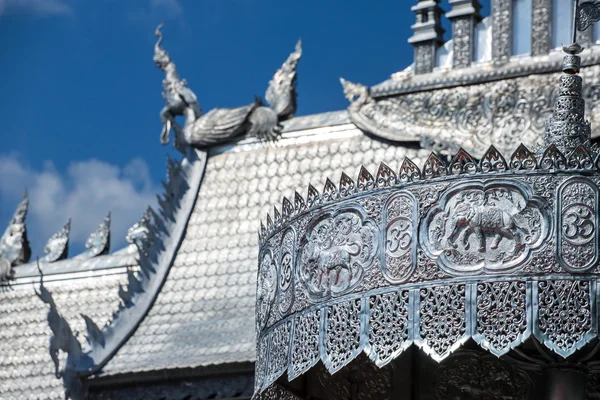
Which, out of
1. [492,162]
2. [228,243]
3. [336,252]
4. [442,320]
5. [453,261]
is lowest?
[442,320]

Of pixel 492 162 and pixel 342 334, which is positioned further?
pixel 342 334

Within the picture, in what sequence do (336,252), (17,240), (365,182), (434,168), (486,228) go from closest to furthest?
(486,228) < (434,168) < (336,252) < (365,182) < (17,240)

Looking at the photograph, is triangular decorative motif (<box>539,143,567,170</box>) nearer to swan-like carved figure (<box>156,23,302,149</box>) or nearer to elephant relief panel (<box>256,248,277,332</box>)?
elephant relief panel (<box>256,248,277,332</box>)

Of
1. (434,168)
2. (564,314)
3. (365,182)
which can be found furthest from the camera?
(365,182)

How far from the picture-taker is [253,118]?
63.9ft

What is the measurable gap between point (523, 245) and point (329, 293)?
1.54m

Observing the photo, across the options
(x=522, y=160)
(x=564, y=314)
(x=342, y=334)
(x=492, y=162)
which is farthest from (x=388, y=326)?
(x=522, y=160)

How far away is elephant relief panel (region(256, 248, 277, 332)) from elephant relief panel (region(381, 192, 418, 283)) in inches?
50.9

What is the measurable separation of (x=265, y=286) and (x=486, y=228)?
7.40ft

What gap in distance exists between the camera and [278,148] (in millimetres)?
19344

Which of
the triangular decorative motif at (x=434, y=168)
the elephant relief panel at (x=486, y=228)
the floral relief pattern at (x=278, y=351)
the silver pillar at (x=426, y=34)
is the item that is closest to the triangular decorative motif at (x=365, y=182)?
the triangular decorative motif at (x=434, y=168)

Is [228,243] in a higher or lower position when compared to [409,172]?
higher

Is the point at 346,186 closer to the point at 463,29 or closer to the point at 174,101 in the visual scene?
the point at 463,29

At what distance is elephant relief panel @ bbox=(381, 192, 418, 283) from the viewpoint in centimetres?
1247
